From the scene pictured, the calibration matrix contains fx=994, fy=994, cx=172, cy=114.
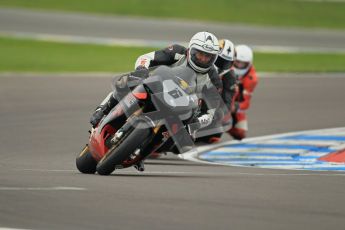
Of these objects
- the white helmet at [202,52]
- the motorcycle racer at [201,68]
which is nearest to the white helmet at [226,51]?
the motorcycle racer at [201,68]

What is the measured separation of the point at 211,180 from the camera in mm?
9297

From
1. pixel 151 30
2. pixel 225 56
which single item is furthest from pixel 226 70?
pixel 151 30

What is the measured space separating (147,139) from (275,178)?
1281 millimetres

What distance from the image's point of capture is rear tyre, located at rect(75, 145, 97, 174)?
10.3 metres

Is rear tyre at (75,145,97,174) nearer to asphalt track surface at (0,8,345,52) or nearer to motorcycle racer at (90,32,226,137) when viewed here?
motorcycle racer at (90,32,226,137)

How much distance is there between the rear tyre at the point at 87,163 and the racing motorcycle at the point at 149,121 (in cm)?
23

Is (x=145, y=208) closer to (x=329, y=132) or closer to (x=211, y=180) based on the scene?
(x=211, y=180)

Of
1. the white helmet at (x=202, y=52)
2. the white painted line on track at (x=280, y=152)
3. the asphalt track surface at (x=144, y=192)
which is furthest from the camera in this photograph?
the white painted line on track at (x=280, y=152)

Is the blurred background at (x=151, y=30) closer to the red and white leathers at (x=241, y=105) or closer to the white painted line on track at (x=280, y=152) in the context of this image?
the red and white leathers at (x=241, y=105)

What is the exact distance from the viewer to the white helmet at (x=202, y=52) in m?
10.3

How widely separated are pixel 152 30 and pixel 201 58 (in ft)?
62.6

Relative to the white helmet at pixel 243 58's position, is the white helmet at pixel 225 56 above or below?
above

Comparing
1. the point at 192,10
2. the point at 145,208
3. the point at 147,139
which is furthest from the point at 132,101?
the point at 192,10

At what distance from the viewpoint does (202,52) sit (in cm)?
1034
